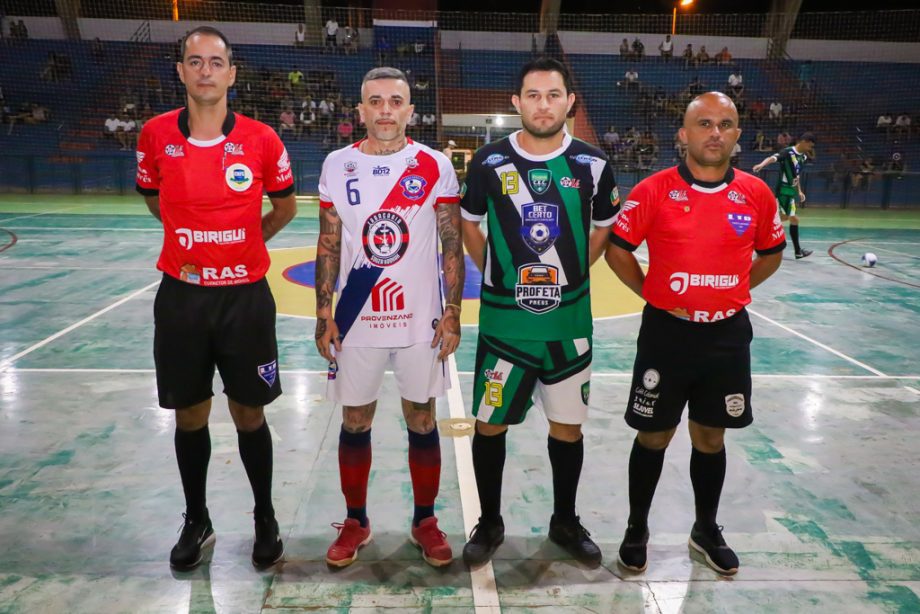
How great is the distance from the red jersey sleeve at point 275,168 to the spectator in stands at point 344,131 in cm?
1958

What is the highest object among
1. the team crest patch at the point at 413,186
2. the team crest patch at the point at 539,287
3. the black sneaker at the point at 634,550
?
the team crest patch at the point at 413,186

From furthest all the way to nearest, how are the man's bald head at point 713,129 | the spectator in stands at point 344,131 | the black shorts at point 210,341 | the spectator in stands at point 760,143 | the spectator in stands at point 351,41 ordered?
the spectator in stands at point 351,41 → the spectator in stands at point 760,143 → the spectator in stands at point 344,131 → the black shorts at point 210,341 → the man's bald head at point 713,129

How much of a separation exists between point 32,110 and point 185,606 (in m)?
24.9

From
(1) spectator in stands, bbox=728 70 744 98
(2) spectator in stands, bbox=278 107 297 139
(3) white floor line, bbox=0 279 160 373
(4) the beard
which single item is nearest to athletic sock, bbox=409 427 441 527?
(4) the beard

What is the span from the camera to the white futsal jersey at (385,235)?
122 inches

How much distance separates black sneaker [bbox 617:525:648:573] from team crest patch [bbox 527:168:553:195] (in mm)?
1607

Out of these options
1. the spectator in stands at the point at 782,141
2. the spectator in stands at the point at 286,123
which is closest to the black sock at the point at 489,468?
the spectator in stands at the point at 286,123

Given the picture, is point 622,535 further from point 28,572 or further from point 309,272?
point 309,272

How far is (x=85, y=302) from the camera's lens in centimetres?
812

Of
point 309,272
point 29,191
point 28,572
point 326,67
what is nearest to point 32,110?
point 29,191

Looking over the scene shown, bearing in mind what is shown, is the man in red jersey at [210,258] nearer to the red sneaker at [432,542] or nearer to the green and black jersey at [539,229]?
the red sneaker at [432,542]

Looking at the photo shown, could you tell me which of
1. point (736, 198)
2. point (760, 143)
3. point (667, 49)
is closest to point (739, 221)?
point (736, 198)

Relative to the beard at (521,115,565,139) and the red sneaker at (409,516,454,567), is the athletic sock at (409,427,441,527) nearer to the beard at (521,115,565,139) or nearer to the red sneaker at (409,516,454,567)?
the red sneaker at (409,516,454,567)

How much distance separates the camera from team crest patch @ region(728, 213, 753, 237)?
302cm
